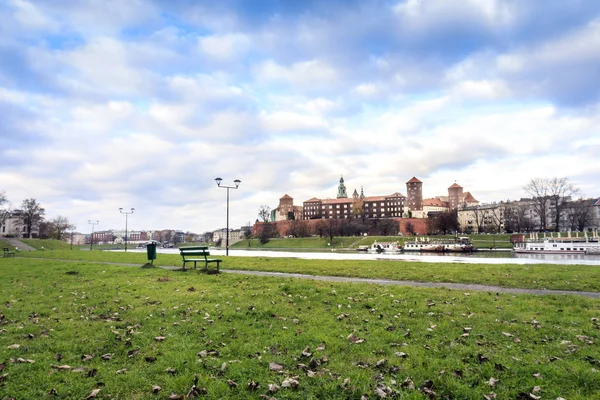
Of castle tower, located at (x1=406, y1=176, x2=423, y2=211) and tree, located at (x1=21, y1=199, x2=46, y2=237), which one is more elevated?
castle tower, located at (x1=406, y1=176, x2=423, y2=211)

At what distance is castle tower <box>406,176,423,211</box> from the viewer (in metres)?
180

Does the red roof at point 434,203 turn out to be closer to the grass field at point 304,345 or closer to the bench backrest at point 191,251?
the bench backrest at point 191,251

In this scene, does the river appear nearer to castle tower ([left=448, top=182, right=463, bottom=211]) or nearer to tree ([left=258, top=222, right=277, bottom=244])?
tree ([left=258, top=222, right=277, bottom=244])

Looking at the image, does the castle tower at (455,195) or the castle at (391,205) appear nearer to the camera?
the castle at (391,205)

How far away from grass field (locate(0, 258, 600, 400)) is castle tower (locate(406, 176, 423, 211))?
17619 cm

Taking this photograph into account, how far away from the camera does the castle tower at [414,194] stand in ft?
590

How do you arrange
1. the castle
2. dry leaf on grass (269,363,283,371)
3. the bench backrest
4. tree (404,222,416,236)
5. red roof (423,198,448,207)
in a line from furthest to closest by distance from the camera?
red roof (423,198,448,207)
the castle
tree (404,222,416,236)
the bench backrest
dry leaf on grass (269,363,283,371)

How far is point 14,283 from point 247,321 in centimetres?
1296

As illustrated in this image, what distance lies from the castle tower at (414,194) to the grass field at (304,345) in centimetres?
17619

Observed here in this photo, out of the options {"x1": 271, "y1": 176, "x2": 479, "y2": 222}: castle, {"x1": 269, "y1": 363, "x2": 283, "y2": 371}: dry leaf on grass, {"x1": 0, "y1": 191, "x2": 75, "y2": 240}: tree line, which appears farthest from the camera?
{"x1": 271, "y1": 176, "x2": 479, "y2": 222}: castle

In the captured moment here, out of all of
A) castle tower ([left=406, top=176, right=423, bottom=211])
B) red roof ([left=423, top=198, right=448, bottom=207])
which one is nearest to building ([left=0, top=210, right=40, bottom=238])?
castle tower ([left=406, top=176, right=423, bottom=211])

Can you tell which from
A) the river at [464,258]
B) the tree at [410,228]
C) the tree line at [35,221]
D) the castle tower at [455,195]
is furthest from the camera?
the castle tower at [455,195]

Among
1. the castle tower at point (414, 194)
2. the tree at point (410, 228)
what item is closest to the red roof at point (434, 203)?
the castle tower at point (414, 194)

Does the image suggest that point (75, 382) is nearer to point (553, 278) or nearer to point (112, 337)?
point (112, 337)
